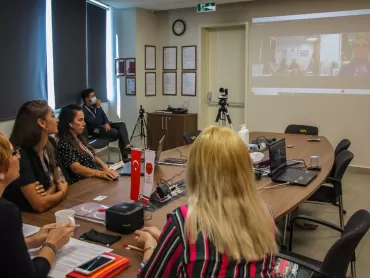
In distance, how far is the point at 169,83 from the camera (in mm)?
7238

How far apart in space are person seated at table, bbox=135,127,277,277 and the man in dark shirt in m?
4.52

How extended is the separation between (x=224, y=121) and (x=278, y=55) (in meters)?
1.43

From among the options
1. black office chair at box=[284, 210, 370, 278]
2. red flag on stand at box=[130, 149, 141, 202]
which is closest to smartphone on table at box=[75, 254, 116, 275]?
red flag on stand at box=[130, 149, 141, 202]

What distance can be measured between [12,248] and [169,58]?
20.2ft

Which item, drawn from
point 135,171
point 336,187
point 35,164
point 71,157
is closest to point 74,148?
point 71,157

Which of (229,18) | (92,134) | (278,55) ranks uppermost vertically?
(229,18)

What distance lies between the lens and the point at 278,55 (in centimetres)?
616

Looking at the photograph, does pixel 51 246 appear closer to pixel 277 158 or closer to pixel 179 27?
pixel 277 158

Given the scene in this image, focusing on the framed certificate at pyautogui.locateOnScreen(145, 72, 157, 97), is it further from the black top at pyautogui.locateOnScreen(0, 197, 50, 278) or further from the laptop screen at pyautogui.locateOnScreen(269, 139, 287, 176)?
the black top at pyautogui.locateOnScreen(0, 197, 50, 278)

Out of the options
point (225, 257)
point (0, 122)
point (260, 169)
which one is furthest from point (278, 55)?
point (225, 257)

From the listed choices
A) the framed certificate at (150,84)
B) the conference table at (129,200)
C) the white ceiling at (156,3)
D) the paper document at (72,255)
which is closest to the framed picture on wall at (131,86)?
the framed certificate at (150,84)

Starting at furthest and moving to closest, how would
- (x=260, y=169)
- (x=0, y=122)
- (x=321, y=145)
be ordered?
1. (x=0, y=122)
2. (x=321, y=145)
3. (x=260, y=169)

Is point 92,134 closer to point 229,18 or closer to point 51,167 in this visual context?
point 229,18

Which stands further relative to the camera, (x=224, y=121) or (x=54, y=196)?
(x=224, y=121)
